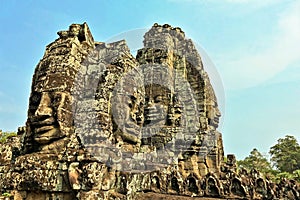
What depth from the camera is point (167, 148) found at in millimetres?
12758

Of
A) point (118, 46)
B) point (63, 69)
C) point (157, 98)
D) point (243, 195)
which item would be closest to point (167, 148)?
point (157, 98)

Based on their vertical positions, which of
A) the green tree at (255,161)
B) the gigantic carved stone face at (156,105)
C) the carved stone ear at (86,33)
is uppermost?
the green tree at (255,161)

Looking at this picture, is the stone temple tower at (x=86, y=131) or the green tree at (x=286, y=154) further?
the green tree at (x=286, y=154)

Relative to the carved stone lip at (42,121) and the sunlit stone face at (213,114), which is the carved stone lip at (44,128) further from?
the sunlit stone face at (213,114)

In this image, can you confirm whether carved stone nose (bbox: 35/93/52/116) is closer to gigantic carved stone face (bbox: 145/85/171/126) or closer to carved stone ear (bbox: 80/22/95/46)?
carved stone ear (bbox: 80/22/95/46)

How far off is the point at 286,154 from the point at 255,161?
402cm

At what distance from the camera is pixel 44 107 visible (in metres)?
5.00

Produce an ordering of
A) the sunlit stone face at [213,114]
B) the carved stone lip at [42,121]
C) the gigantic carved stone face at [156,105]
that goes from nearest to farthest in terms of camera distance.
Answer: the carved stone lip at [42,121]
the gigantic carved stone face at [156,105]
the sunlit stone face at [213,114]

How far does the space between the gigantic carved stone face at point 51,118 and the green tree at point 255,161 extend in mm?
38532

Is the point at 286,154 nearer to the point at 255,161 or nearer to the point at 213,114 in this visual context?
the point at 255,161

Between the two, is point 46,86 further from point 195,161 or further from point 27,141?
point 195,161

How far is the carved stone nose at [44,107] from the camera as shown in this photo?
16.2 feet

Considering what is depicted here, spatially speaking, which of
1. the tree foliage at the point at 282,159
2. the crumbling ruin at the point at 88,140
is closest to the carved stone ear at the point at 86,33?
the crumbling ruin at the point at 88,140

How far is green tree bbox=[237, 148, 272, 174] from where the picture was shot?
40750mm
